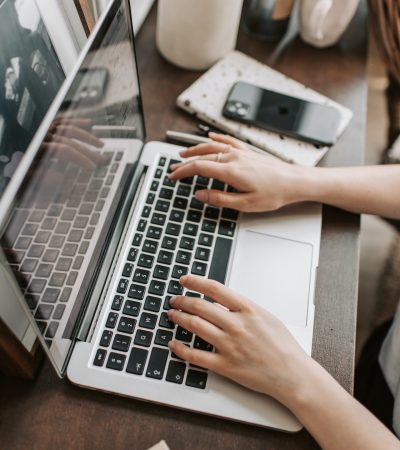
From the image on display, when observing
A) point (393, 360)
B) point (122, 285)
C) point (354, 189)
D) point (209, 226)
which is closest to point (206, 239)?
point (209, 226)

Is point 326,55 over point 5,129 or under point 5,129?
under

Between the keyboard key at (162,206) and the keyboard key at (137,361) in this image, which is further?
the keyboard key at (162,206)

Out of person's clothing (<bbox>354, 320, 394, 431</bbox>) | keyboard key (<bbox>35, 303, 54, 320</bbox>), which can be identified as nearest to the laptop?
keyboard key (<bbox>35, 303, 54, 320</bbox>)

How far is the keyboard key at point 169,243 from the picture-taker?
→ 0.57 m

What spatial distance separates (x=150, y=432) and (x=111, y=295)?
0.16m

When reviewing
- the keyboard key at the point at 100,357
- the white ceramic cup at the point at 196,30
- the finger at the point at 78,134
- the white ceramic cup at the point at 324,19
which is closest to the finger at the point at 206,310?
the keyboard key at the point at 100,357

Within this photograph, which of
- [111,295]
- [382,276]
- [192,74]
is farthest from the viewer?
[382,276]

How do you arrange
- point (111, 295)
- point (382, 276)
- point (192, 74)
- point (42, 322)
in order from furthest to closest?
point (382, 276) < point (192, 74) < point (111, 295) < point (42, 322)

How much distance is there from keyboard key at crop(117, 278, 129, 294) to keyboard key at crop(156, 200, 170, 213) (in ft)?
0.38

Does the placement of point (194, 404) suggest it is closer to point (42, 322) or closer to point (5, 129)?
point (42, 322)

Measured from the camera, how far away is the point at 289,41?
0.88 m

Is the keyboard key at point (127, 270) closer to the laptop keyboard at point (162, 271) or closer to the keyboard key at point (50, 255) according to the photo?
the laptop keyboard at point (162, 271)

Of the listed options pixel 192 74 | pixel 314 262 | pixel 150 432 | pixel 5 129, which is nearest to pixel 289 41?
pixel 192 74

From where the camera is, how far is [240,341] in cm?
49
